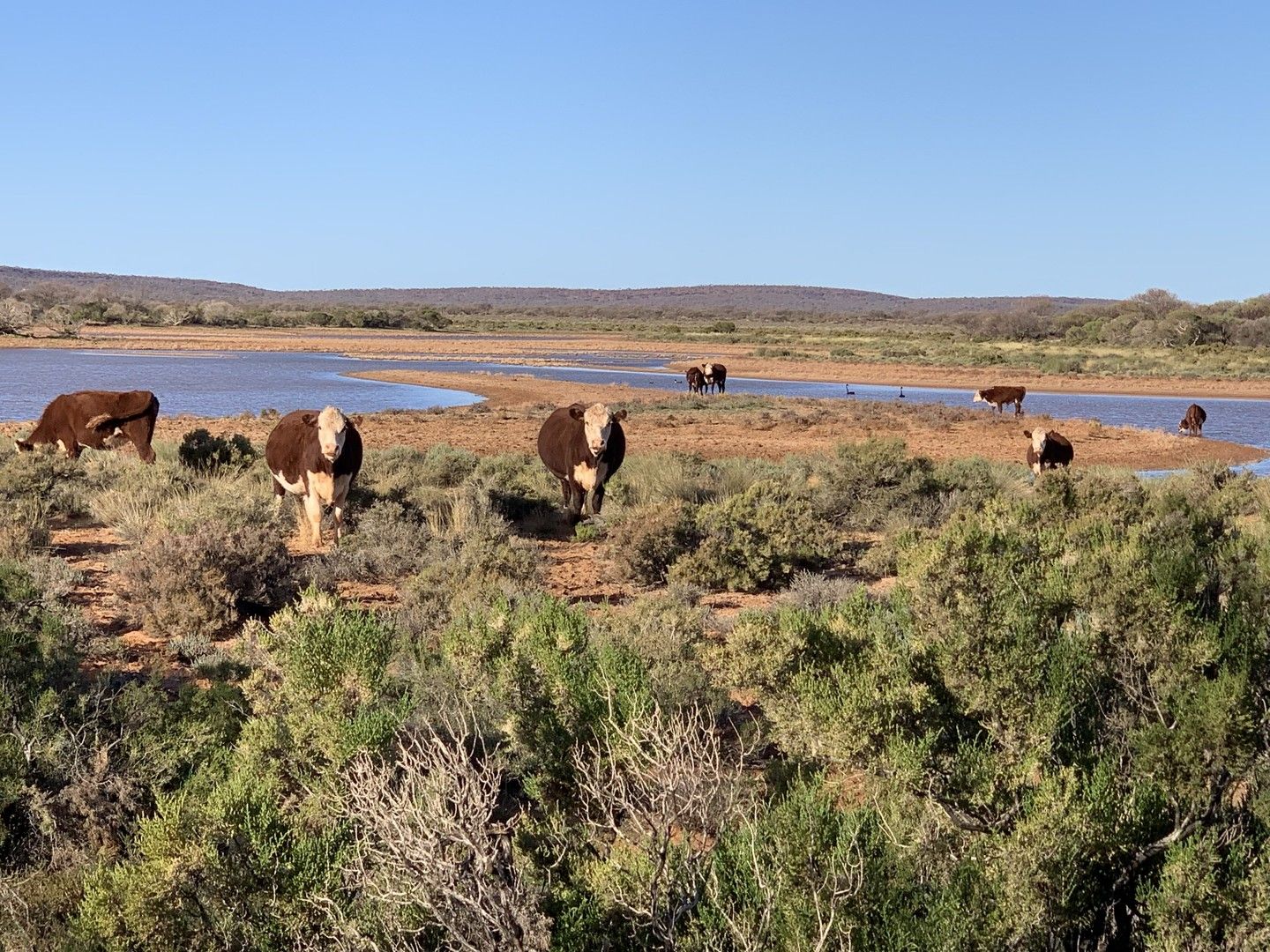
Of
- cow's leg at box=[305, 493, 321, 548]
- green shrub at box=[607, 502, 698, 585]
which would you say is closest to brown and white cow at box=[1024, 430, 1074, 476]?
green shrub at box=[607, 502, 698, 585]

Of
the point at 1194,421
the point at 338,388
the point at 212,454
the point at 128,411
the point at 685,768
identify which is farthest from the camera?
the point at 338,388

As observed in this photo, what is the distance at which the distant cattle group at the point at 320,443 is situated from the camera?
1311 centimetres

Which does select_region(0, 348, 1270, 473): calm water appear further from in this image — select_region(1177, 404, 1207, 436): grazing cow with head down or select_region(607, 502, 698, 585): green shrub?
select_region(607, 502, 698, 585): green shrub

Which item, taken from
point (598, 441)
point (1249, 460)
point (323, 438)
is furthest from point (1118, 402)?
point (323, 438)

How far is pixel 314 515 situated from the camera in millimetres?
13117

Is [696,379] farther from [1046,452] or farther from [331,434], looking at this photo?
[331,434]

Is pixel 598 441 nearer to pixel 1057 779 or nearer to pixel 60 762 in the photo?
pixel 60 762

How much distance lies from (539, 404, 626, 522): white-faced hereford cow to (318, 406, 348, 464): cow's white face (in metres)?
2.85

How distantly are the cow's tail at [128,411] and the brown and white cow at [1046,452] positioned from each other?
46.7 ft

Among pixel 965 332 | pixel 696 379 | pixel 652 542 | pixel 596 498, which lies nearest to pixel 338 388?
pixel 696 379

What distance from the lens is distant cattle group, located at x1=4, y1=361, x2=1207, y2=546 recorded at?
13109 mm

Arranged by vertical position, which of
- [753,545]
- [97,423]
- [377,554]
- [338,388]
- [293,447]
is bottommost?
[338,388]

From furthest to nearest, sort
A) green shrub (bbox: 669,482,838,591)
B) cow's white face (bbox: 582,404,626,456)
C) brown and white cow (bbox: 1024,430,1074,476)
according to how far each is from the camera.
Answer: brown and white cow (bbox: 1024,430,1074,476) → cow's white face (bbox: 582,404,626,456) → green shrub (bbox: 669,482,838,591)

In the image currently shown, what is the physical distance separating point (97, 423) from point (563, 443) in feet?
25.4
